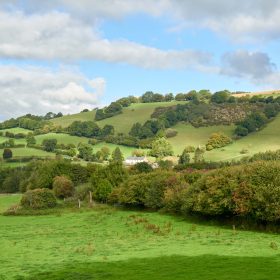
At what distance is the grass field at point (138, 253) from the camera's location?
922 inches

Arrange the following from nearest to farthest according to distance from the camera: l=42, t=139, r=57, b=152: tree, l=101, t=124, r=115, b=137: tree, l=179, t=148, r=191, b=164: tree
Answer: l=179, t=148, r=191, b=164: tree → l=42, t=139, r=57, b=152: tree → l=101, t=124, r=115, b=137: tree

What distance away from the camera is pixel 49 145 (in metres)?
166

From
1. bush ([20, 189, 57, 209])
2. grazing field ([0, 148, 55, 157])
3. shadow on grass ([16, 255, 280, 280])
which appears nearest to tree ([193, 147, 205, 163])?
grazing field ([0, 148, 55, 157])

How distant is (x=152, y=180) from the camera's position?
225 ft

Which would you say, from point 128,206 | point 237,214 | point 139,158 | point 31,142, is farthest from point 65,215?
point 31,142

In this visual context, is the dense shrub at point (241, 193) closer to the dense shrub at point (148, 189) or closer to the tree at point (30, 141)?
the dense shrub at point (148, 189)

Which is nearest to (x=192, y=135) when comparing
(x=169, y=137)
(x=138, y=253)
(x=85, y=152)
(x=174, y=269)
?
(x=169, y=137)

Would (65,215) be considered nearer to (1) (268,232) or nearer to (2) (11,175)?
(1) (268,232)

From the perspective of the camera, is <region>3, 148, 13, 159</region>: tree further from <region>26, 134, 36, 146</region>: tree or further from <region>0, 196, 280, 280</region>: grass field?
<region>0, 196, 280, 280</region>: grass field

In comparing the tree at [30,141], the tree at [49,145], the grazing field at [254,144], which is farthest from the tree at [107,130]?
the grazing field at [254,144]

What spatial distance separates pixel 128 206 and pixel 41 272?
158 feet

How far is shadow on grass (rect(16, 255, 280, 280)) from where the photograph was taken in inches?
880

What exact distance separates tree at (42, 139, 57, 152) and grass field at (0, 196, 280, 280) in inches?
4602

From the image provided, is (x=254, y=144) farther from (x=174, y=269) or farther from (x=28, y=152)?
(x=174, y=269)
